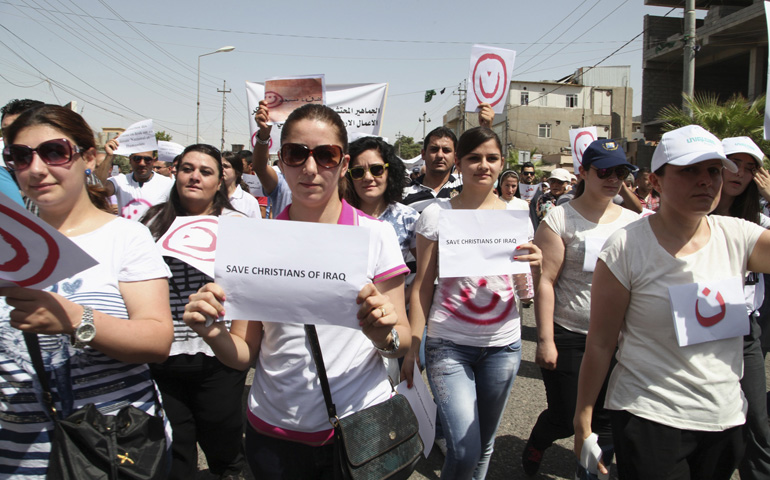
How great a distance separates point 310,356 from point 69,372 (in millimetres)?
813

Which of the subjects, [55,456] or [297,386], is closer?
[55,456]

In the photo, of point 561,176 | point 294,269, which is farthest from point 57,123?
point 561,176

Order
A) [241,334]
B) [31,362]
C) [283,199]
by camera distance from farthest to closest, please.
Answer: [283,199] → [241,334] → [31,362]

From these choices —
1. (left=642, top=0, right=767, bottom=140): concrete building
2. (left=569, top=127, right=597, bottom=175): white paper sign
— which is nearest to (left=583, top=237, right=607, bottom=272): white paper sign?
(left=569, top=127, right=597, bottom=175): white paper sign

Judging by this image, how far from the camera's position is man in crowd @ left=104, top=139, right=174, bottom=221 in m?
5.46

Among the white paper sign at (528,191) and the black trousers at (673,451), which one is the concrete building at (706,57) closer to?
the white paper sign at (528,191)

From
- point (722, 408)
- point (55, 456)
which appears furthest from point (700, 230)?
point (55, 456)

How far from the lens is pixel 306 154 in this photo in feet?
6.20

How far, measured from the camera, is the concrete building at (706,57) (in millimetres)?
22203

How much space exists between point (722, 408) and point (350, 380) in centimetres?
149

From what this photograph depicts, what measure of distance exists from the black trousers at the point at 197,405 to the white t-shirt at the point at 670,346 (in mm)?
2050

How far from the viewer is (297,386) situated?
1.86 metres

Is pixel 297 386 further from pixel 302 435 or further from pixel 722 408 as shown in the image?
pixel 722 408

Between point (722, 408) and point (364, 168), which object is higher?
point (364, 168)
